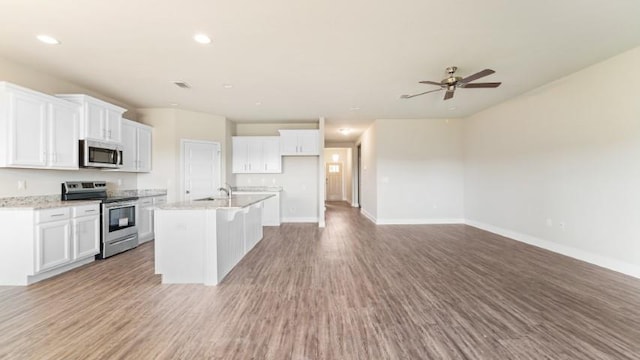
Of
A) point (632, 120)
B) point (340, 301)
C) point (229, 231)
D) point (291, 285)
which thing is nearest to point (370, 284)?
point (340, 301)

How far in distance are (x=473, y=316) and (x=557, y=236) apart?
316cm

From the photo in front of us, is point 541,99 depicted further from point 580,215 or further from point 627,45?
point 580,215

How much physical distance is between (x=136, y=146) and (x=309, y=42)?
4.18 meters

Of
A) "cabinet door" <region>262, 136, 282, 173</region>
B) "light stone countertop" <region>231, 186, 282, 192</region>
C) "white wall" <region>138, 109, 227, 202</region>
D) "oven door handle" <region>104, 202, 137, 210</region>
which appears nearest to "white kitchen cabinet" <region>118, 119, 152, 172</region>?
"white wall" <region>138, 109, 227, 202</region>

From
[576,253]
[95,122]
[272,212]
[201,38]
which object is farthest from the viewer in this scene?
[272,212]

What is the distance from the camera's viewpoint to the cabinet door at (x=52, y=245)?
9.82 ft

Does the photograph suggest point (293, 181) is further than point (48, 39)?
Yes

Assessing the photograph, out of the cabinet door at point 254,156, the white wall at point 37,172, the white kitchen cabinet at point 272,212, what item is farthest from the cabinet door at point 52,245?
the cabinet door at point 254,156

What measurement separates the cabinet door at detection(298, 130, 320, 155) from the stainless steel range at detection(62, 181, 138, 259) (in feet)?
12.2

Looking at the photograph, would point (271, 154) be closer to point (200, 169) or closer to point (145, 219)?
point (200, 169)

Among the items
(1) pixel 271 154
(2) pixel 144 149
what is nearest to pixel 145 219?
(2) pixel 144 149

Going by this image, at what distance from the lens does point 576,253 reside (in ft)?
12.7

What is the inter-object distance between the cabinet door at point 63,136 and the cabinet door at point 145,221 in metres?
1.21

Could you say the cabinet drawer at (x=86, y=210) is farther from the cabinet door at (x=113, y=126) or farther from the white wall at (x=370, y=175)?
the white wall at (x=370, y=175)
